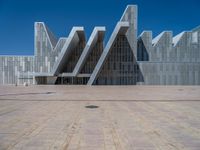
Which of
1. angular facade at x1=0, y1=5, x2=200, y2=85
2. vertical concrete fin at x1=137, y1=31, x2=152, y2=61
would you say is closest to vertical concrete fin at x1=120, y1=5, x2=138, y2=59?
angular facade at x1=0, y1=5, x2=200, y2=85

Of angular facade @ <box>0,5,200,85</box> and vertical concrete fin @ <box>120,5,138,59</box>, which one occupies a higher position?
vertical concrete fin @ <box>120,5,138,59</box>

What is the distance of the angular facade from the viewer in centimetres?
3653

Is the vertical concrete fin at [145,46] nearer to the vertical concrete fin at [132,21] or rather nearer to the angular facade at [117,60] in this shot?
the angular facade at [117,60]

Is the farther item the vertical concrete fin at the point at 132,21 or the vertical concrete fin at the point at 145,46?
the vertical concrete fin at the point at 145,46

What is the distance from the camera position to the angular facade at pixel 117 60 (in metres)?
36.5

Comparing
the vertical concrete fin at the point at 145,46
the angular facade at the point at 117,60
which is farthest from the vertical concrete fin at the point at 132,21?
the vertical concrete fin at the point at 145,46

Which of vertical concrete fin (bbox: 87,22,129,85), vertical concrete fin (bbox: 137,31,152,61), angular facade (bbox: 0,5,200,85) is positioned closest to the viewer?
vertical concrete fin (bbox: 87,22,129,85)

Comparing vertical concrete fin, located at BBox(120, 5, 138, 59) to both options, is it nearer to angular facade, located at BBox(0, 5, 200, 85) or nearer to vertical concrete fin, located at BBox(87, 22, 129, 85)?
angular facade, located at BBox(0, 5, 200, 85)

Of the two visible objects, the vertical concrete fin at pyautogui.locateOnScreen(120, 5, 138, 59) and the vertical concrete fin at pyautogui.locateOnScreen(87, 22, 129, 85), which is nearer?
the vertical concrete fin at pyautogui.locateOnScreen(87, 22, 129, 85)

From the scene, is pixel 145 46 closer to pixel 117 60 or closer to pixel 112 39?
pixel 117 60

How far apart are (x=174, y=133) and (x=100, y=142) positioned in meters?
2.42

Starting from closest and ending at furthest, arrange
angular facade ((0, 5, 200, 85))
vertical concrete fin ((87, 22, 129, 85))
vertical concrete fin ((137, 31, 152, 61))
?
vertical concrete fin ((87, 22, 129, 85)) < angular facade ((0, 5, 200, 85)) < vertical concrete fin ((137, 31, 152, 61))

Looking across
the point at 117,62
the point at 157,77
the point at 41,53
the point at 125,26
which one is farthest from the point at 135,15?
the point at 41,53

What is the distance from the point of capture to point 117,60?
1565 inches
